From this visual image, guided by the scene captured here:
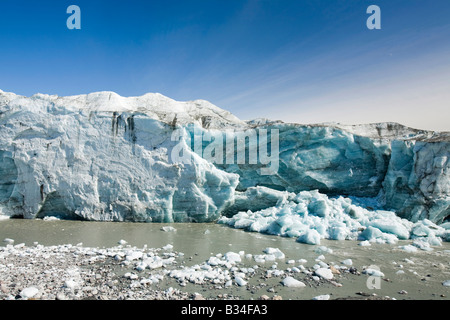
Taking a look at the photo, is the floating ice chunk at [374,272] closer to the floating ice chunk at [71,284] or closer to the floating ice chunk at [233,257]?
the floating ice chunk at [233,257]

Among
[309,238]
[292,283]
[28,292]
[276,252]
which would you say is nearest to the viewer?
[28,292]

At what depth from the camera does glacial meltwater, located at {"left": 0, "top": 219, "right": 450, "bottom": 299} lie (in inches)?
166

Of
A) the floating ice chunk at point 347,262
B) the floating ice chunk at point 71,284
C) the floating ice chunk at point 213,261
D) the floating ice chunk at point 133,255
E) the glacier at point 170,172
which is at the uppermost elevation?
the glacier at point 170,172

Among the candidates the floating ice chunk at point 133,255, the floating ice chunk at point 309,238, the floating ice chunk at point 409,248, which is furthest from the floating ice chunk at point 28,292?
the floating ice chunk at point 409,248

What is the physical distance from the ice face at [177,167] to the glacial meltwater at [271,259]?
2.80 ft

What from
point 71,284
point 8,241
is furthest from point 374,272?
point 8,241

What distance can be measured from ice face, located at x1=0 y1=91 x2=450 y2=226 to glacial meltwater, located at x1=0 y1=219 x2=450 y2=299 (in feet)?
2.80

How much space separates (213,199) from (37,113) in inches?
281

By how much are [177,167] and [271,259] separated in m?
5.27

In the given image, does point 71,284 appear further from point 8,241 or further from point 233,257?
point 8,241

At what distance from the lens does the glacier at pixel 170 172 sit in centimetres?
946

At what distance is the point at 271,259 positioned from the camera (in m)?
5.65

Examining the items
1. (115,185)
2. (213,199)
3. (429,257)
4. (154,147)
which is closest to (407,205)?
(429,257)

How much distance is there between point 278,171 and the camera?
11.5 meters
